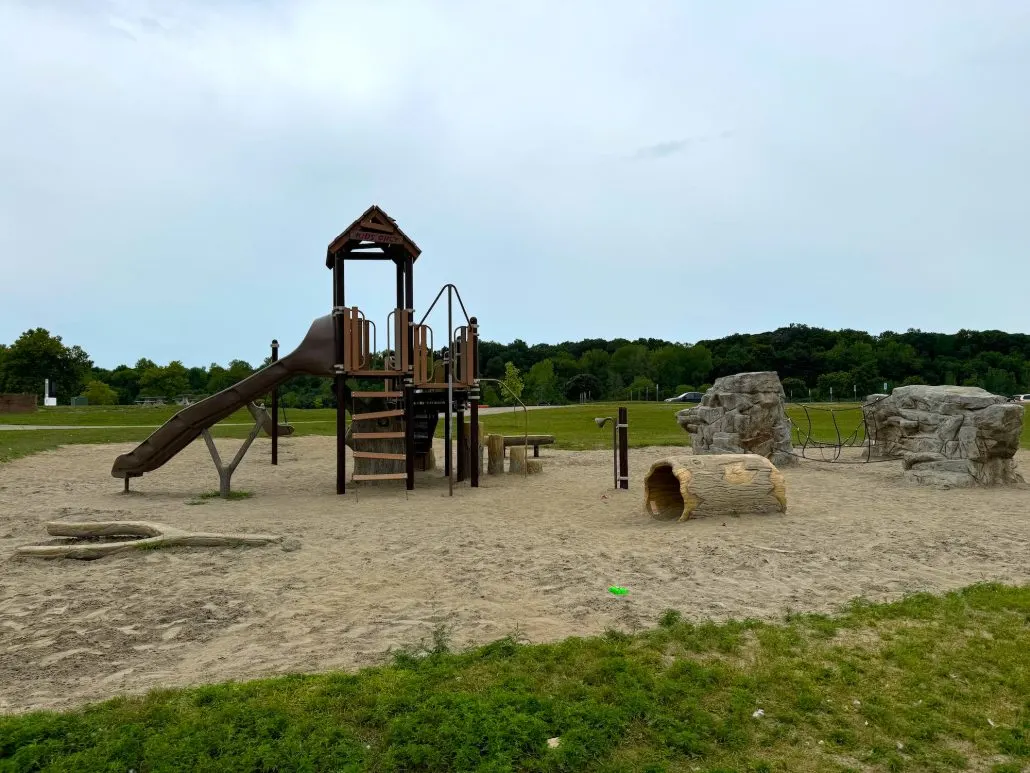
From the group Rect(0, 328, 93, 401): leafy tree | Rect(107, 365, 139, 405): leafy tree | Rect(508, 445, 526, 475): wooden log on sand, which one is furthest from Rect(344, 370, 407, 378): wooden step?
Rect(107, 365, 139, 405): leafy tree

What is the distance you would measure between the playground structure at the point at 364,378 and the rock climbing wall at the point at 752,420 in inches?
232

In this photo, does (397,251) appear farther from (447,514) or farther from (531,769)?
(531,769)

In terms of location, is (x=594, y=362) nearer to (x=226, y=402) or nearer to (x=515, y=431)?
(x=515, y=431)

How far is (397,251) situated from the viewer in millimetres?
12867

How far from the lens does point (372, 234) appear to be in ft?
39.4

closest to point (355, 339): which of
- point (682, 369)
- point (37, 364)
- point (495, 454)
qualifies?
point (495, 454)

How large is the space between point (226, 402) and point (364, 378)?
237 cm

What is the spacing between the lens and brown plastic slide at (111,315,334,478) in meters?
11.6

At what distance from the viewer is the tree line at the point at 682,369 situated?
59.9 metres

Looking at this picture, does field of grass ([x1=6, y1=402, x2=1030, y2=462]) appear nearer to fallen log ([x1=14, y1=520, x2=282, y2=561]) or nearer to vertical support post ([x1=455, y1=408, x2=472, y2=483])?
vertical support post ([x1=455, y1=408, x2=472, y2=483])

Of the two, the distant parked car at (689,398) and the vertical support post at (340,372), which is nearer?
the vertical support post at (340,372)

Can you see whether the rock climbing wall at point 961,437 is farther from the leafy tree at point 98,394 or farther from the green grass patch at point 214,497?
the leafy tree at point 98,394

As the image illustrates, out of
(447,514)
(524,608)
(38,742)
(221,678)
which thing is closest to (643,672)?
(524,608)

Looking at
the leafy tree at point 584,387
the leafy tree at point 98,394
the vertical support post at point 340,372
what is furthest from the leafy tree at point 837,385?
the leafy tree at point 98,394
